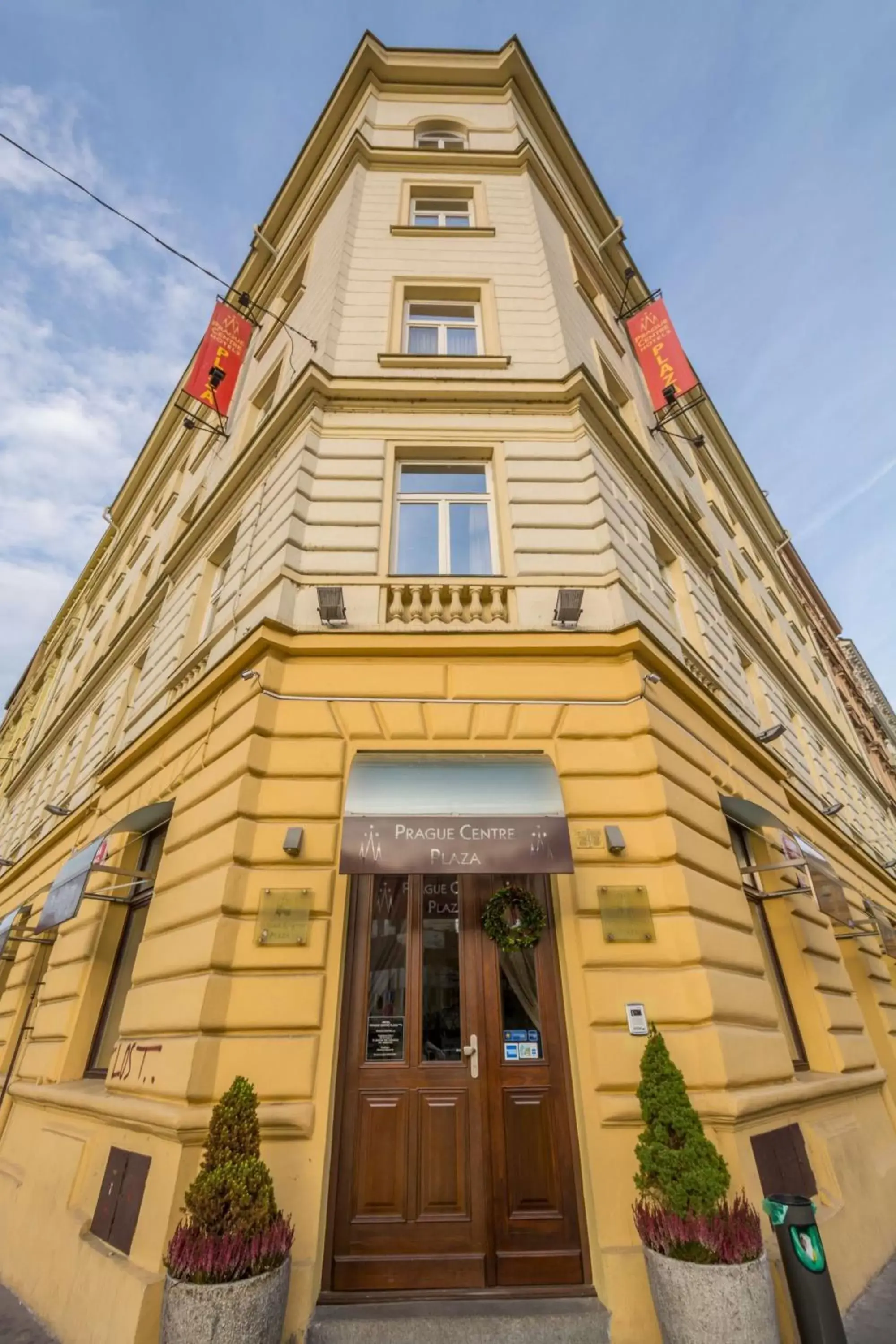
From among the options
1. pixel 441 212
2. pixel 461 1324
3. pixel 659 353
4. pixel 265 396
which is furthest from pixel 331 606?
pixel 441 212

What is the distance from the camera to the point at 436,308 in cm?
1028

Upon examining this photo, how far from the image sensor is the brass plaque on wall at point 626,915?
4938 millimetres

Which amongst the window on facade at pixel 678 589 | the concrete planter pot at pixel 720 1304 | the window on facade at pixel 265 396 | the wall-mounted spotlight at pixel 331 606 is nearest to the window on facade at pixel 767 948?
the window on facade at pixel 678 589

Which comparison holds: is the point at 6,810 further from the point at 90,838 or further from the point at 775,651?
the point at 775,651

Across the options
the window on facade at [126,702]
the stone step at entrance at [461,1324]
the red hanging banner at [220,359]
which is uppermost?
the red hanging banner at [220,359]

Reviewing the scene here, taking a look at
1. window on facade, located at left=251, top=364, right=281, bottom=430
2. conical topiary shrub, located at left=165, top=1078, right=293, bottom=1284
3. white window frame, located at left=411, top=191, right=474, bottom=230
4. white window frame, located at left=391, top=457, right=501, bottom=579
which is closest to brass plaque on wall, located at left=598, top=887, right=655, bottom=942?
conical topiary shrub, located at left=165, top=1078, right=293, bottom=1284

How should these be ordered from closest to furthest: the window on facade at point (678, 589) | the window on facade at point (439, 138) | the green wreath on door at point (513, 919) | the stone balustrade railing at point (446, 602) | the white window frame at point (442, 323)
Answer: the green wreath on door at point (513, 919)
the stone balustrade railing at point (446, 602)
the window on facade at point (678, 589)
the white window frame at point (442, 323)
the window on facade at point (439, 138)

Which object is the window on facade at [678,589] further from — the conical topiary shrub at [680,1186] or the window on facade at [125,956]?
the window on facade at [125,956]

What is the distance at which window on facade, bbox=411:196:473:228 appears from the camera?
12.0m

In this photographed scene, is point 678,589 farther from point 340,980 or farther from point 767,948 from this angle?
point 340,980

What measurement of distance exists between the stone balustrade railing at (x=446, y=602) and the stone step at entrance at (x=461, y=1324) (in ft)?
18.1

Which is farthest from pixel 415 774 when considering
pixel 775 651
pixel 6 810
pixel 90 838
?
pixel 6 810

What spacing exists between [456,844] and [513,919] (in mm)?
1088

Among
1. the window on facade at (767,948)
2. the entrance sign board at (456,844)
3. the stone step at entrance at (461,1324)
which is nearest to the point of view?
the stone step at entrance at (461,1324)
